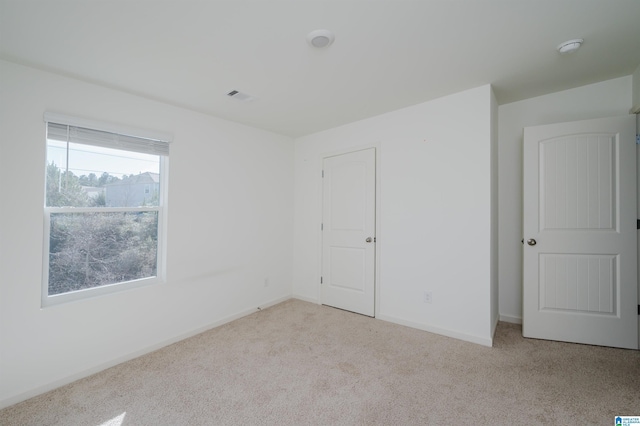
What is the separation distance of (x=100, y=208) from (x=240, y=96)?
1.64 meters

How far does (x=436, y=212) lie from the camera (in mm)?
2898

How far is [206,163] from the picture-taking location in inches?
124

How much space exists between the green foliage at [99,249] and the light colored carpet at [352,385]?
0.79 metres

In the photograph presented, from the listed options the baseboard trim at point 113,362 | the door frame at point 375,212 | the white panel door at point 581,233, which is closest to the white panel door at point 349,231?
the door frame at point 375,212

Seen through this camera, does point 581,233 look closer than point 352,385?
No

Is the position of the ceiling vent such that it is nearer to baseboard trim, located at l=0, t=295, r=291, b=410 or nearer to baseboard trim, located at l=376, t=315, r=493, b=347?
baseboard trim, located at l=0, t=295, r=291, b=410

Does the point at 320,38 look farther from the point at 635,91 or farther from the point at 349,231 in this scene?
the point at 635,91

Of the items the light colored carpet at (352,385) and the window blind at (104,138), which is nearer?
the light colored carpet at (352,385)

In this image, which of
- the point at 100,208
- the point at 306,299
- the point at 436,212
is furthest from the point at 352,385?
the point at 100,208

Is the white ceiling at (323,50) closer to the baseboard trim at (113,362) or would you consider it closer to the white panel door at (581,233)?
the white panel door at (581,233)

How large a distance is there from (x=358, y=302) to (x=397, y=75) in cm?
261

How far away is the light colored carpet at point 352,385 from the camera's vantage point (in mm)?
1735

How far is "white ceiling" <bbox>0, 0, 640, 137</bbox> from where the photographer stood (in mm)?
1568

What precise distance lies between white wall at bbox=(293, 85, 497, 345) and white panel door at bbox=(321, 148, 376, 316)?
142 mm
